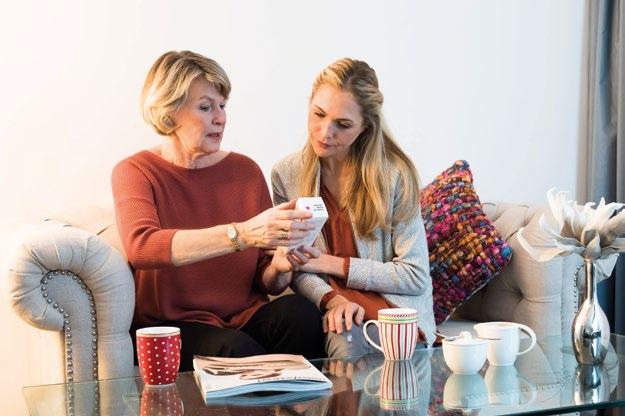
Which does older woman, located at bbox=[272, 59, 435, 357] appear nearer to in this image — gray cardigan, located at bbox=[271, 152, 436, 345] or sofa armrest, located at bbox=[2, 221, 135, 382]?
gray cardigan, located at bbox=[271, 152, 436, 345]

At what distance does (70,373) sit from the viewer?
2037 mm

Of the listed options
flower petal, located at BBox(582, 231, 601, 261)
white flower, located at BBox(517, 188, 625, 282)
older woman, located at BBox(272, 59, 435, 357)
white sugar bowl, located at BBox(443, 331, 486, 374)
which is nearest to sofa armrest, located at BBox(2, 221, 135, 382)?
older woman, located at BBox(272, 59, 435, 357)

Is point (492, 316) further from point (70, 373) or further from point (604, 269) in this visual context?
point (70, 373)

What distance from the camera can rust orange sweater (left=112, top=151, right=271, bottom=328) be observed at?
2.20 meters

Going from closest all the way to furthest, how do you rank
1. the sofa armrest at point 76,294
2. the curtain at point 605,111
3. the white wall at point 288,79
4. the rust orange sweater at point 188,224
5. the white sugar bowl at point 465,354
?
the white sugar bowl at point 465,354, the sofa armrest at point 76,294, the rust orange sweater at point 188,224, the white wall at point 288,79, the curtain at point 605,111

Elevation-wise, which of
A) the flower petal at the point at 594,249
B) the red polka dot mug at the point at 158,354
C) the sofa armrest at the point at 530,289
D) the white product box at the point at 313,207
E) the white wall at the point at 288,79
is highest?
the white wall at the point at 288,79

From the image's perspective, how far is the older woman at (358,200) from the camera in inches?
93.1

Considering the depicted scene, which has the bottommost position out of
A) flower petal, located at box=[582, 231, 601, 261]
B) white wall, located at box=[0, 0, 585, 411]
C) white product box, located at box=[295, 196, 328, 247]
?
flower petal, located at box=[582, 231, 601, 261]

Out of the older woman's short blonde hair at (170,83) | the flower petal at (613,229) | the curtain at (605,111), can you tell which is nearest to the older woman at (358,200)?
the older woman's short blonde hair at (170,83)

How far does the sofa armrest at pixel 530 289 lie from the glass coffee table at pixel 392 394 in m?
0.61

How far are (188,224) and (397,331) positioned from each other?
0.64 metres

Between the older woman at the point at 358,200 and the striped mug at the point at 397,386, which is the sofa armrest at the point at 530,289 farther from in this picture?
the striped mug at the point at 397,386

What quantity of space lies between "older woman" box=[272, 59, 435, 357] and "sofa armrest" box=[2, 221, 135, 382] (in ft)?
1.69

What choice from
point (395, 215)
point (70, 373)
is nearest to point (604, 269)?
point (395, 215)
